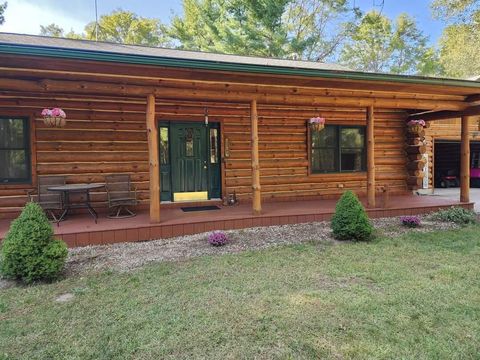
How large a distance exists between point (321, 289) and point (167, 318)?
1528 millimetres

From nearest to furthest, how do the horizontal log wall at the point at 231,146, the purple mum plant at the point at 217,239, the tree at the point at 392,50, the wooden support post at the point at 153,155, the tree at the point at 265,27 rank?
the purple mum plant at the point at 217,239, the wooden support post at the point at 153,155, the horizontal log wall at the point at 231,146, the tree at the point at 265,27, the tree at the point at 392,50

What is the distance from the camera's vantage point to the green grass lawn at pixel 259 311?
7.30 feet

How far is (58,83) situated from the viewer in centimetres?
464

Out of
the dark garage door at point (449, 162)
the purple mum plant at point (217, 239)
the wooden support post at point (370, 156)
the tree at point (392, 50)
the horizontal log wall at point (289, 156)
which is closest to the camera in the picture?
the purple mum plant at point (217, 239)

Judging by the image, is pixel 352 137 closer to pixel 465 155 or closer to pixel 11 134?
pixel 465 155

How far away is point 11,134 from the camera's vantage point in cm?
606

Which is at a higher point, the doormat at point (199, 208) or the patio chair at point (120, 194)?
the patio chair at point (120, 194)

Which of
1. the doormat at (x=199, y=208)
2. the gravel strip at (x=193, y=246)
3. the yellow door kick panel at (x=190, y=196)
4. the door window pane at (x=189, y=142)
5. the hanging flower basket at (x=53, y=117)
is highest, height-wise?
the hanging flower basket at (x=53, y=117)

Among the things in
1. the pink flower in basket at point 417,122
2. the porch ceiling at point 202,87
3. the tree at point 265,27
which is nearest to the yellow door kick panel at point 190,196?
the porch ceiling at point 202,87

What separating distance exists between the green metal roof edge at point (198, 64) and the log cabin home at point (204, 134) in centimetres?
2

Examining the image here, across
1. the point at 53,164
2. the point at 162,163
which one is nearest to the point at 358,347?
the point at 162,163

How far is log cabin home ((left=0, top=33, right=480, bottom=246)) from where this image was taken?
482 cm

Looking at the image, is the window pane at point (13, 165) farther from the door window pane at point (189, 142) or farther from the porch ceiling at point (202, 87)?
the door window pane at point (189, 142)

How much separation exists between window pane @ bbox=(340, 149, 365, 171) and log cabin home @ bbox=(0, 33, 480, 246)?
0.10 feet
